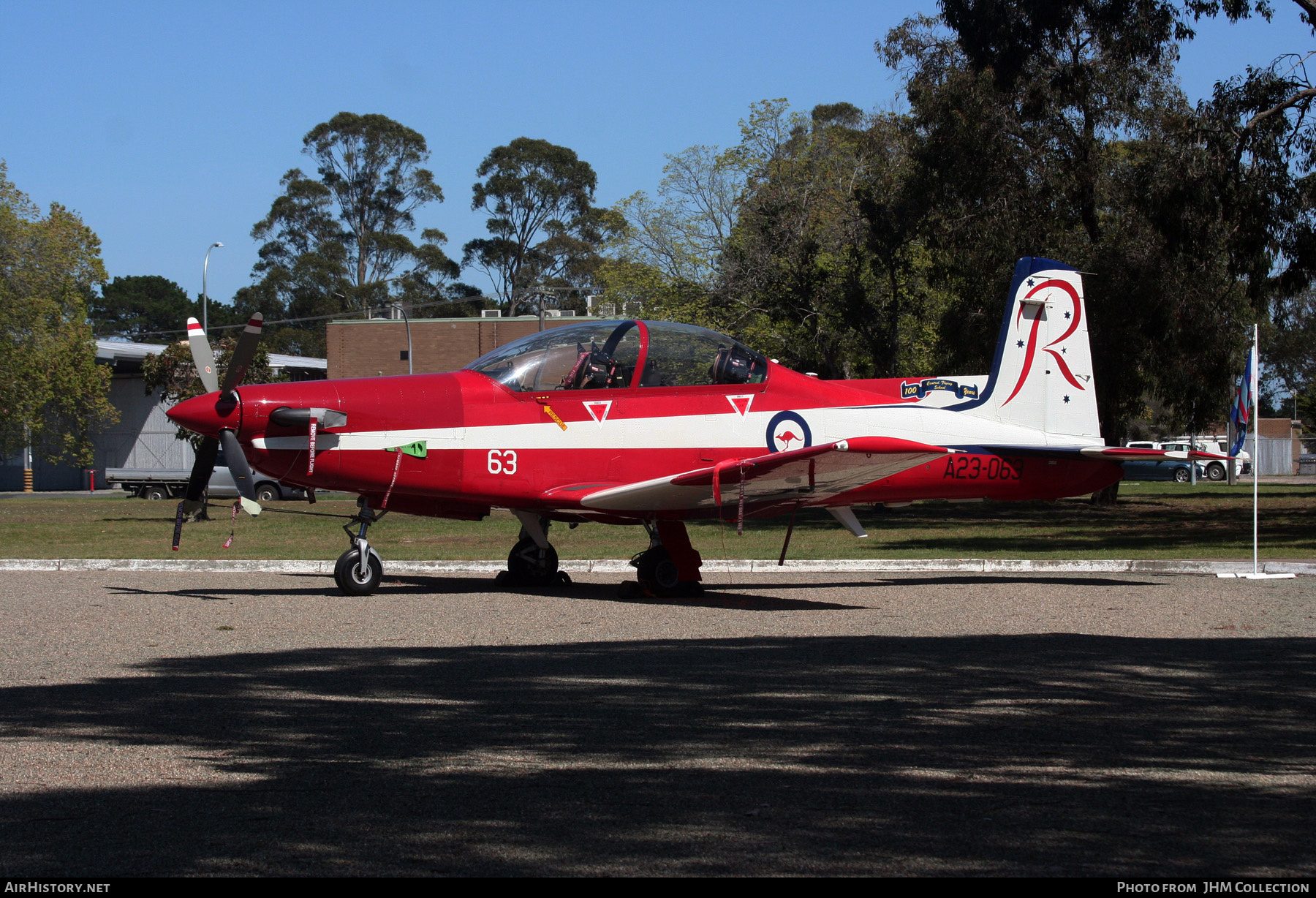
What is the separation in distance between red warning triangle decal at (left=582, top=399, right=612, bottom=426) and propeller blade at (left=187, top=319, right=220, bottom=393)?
3585 mm

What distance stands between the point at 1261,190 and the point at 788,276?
1478 centimetres

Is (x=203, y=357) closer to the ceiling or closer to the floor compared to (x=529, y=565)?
closer to the ceiling

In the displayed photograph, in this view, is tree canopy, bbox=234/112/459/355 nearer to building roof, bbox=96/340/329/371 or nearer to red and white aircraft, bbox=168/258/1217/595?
building roof, bbox=96/340/329/371

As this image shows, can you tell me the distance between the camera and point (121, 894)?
3.22m

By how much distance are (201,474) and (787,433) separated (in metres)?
5.82

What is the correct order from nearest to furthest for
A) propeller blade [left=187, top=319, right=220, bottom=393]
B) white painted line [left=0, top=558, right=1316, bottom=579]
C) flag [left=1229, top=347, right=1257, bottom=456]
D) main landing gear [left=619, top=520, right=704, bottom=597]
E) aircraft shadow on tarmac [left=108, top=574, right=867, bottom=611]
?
1. aircraft shadow on tarmac [left=108, top=574, right=867, bottom=611]
2. propeller blade [left=187, top=319, right=220, bottom=393]
3. main landing gear [left=619, top=520, right=704, bottom=597]
4. flag [left=1229, top=347, right=1257, bottom=456]
5. white painted line [left=0, top=558, right=1316, bottom=579]

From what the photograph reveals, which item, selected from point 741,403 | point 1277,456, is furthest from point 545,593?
point 1277,456

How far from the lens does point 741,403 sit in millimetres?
11547

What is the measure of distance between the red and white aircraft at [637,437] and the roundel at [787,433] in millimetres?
17

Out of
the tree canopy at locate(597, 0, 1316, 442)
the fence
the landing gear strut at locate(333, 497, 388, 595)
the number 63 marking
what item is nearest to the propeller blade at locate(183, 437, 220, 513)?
the landing gear strut at locate(333, 497, 388, 595)

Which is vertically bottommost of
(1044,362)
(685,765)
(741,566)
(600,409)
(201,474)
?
(685,765)

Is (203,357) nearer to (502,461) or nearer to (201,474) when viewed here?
(201,474)

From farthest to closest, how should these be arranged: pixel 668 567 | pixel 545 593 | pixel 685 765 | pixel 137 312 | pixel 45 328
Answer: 1. pixel 137 312
2. pixel 45 328
3. pixel 545 593
4. pixel 668 567
5. pixel 685 765

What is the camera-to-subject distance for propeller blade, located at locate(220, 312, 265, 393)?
1043 cm
